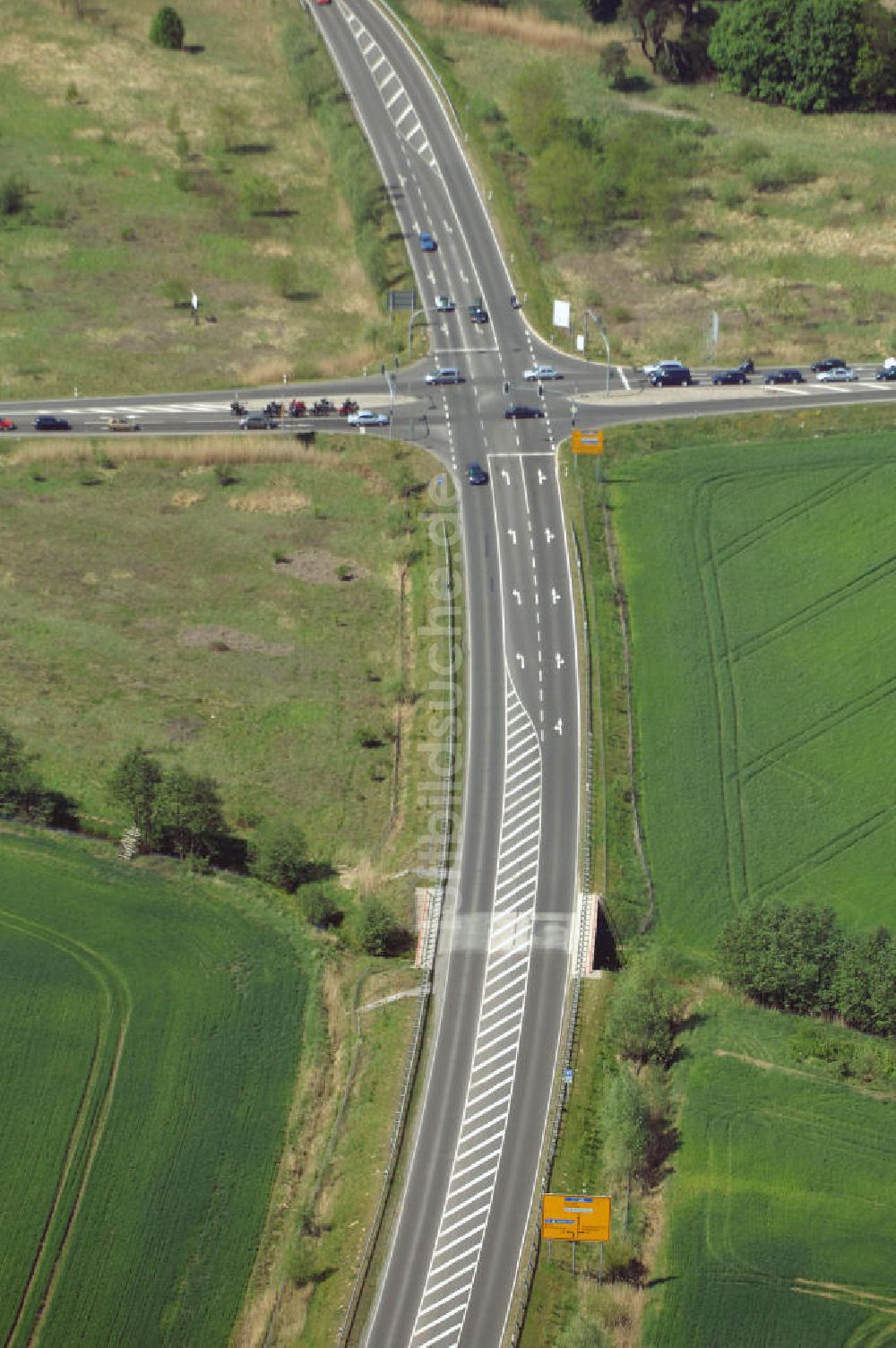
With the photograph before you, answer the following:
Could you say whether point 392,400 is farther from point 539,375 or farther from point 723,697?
point 723,697

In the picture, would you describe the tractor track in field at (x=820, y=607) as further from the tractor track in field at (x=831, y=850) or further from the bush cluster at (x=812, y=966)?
the bush cluster at (x=812, y=966)

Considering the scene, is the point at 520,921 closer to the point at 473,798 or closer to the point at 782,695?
the point at 473,798

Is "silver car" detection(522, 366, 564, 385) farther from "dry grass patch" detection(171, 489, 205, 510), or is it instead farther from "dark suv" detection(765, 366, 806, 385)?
"dry grass patch" detection(171, 489, 205, 510)

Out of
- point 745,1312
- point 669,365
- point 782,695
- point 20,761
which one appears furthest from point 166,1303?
point 669,365

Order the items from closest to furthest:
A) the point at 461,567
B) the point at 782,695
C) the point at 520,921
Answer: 1. the point at 520,921
2. the point at 782,695
3. the point at 461,567

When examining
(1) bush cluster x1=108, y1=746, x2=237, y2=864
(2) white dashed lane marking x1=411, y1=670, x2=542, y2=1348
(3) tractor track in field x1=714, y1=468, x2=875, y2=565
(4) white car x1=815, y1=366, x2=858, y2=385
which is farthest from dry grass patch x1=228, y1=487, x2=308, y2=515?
(4) white car x1=815, y1=366, x2=858, y2=385

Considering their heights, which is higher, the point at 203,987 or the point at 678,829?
the point at 678,829
